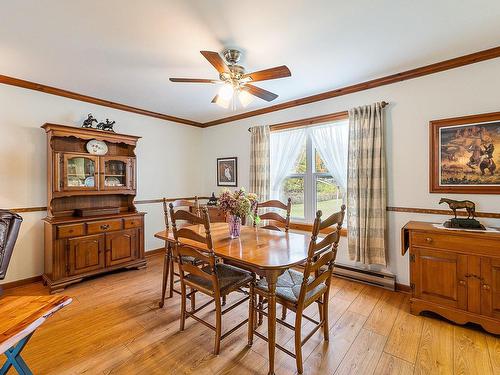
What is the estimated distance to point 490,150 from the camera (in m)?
2.37

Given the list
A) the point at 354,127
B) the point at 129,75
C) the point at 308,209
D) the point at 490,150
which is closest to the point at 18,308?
the point at 129,75

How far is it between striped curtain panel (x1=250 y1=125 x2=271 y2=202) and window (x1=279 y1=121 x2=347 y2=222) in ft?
1.16

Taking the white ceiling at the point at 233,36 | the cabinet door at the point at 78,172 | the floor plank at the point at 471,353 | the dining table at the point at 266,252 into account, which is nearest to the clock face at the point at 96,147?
the cabinet door at the point at 78,172

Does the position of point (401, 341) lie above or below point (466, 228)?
below

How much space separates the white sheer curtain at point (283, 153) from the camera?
377 centimetres

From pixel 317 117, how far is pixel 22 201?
3977 mm

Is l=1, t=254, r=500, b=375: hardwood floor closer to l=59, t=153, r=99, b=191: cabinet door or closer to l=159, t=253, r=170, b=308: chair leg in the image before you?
l=159, t=253, r=170, b=308: chair leg

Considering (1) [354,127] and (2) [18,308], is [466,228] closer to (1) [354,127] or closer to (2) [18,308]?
(1) [354,127]

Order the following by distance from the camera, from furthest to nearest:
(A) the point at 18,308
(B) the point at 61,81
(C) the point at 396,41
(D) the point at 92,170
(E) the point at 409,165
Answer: (D) the point at 92,170, (B) the point at 61,81, (E) the point at 409,165, (C) the point at 396,41, (A) the point at 18,308

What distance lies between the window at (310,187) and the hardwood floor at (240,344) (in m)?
1.32

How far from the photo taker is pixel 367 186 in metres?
2.97

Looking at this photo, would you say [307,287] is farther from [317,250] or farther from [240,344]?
[240,344]

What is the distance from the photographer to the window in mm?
3492

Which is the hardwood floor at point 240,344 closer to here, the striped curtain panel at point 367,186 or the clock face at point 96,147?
the striped curtain panel at point 367,186
